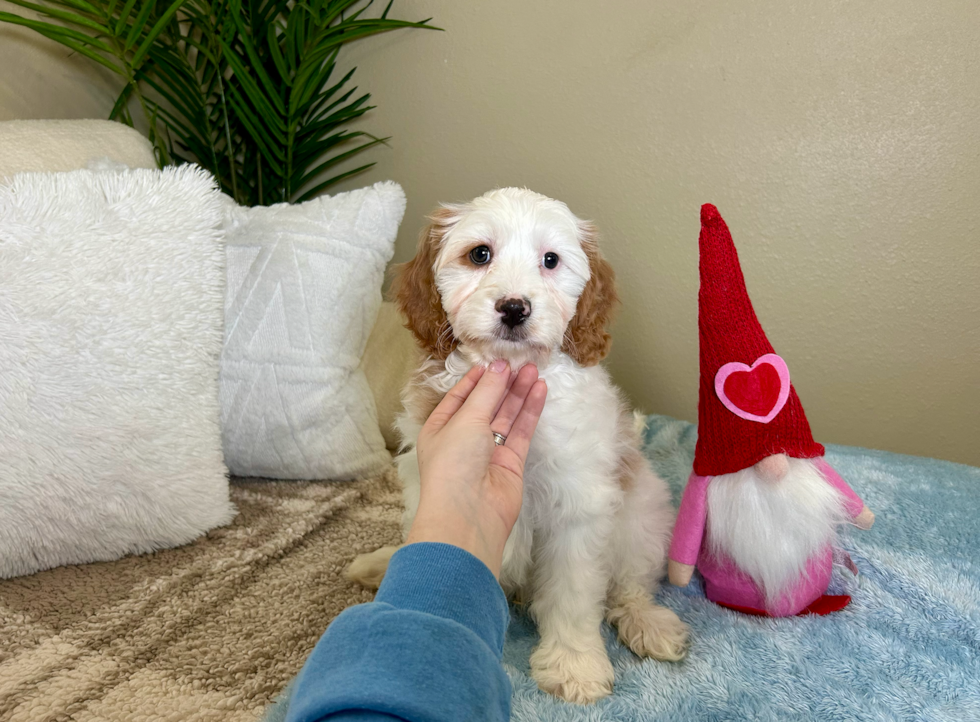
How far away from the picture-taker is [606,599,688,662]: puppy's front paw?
4.36ft

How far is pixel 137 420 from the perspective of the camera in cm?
154

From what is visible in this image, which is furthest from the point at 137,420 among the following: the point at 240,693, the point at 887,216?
the point at 887,216

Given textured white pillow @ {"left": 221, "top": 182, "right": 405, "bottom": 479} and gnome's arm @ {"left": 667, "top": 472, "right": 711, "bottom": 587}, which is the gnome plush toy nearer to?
gnome's arm @ {"left": 667, "top": 472, "right": 711, "bottom": 587}

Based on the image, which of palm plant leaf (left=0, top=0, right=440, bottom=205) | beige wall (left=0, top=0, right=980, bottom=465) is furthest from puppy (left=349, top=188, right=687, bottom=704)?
palm plant leaf (left=0, top=0, right=440, bottom=205)

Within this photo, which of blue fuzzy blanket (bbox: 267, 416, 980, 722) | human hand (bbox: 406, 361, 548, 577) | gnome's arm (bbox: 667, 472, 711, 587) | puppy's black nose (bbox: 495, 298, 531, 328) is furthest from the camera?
gnome's arm (bbox: 667, 472, 711, 587)

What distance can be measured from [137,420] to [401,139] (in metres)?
1.76

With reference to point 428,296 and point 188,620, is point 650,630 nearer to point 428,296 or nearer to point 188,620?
point 428,296

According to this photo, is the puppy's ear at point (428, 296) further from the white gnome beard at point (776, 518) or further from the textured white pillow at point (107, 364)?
the white gnome beard at point (776, 518)

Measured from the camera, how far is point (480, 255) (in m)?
1.41

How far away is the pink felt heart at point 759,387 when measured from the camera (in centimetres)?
125

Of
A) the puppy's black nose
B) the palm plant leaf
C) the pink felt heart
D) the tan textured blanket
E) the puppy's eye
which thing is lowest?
the tan textured blanket

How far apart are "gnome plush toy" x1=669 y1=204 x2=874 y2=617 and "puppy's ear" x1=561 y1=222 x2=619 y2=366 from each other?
25 cm

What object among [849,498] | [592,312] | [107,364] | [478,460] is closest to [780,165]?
[592,312]

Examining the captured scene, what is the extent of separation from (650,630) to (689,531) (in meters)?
0.24
